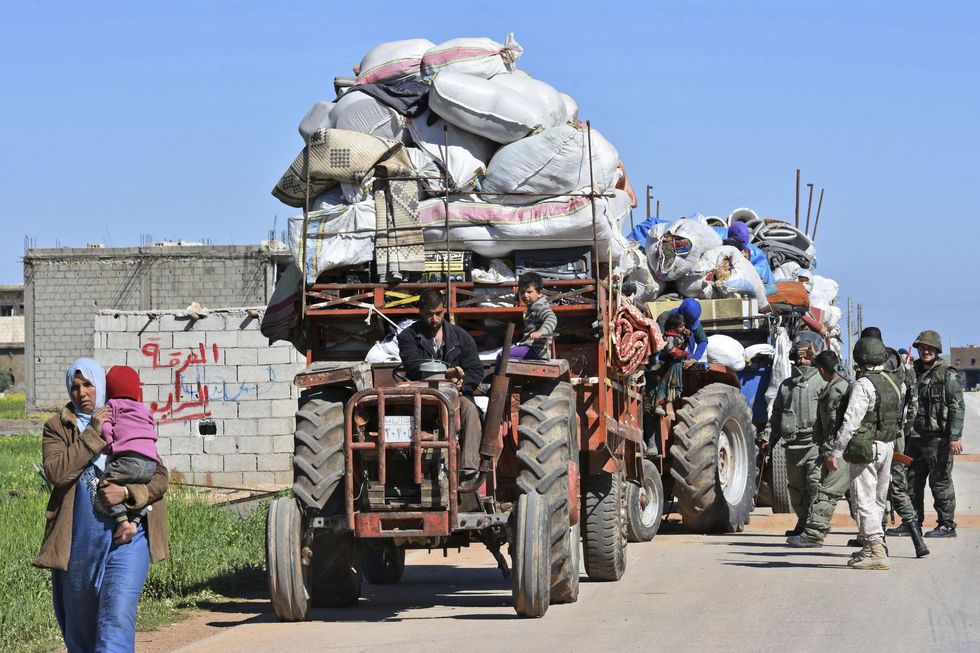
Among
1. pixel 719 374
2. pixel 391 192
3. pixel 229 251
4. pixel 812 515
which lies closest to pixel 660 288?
pixel 719 374

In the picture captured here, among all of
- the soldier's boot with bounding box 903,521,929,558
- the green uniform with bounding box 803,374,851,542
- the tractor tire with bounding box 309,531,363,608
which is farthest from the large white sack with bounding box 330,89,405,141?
the soldier's boot with bounding box 903,521,929,558

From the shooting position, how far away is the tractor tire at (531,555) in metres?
10.0

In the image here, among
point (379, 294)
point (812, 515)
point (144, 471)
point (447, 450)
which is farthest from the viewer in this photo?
point (812, 515)

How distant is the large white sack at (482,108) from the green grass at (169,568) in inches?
168

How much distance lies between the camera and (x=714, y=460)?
1562 cm

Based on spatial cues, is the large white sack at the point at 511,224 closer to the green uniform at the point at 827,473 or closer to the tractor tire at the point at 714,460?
the green uniform at the point at 827,473

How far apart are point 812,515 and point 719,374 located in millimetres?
2522

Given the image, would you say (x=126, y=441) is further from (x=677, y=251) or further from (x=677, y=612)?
(x=677, y=251)

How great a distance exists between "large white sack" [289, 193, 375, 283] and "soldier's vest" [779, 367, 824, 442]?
5599 mm

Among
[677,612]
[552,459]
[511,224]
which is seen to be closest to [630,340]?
[511,224]

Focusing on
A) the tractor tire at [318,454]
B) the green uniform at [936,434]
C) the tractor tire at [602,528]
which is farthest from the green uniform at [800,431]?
the tractor tire at [318,454]

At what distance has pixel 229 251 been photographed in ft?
157

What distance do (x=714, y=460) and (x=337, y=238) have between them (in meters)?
5.47

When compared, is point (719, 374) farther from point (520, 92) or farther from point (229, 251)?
point (229, 251)
